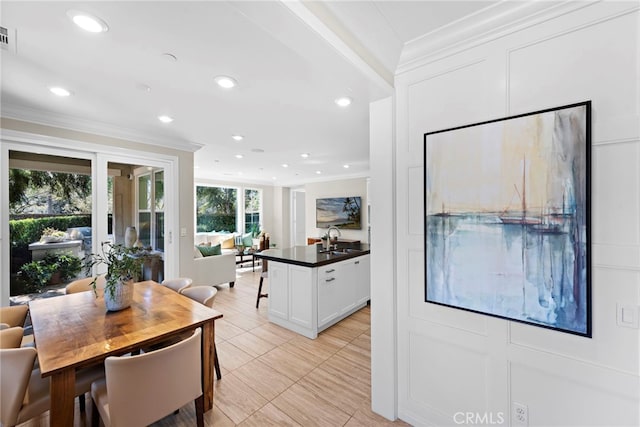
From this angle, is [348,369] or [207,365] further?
[348,369]

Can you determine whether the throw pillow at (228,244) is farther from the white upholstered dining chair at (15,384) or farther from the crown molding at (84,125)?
the white upholstered dining chair at (15,384)

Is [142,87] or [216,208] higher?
[142,87]

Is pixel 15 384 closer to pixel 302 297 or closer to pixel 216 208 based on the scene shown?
pixel 302 297

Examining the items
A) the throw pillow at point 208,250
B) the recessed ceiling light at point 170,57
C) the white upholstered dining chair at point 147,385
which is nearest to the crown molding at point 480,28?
the recessed ceiling light at point 170,57

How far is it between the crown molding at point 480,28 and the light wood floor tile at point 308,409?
8.14 feet

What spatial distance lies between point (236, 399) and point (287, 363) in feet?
1.97

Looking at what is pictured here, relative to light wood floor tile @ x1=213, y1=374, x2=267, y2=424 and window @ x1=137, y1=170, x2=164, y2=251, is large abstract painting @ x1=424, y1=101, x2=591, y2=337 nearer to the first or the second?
light wood floor tile @ x1=213, y1=374, x2=267, y2=424

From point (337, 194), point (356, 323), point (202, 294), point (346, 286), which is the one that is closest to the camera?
point (202, 294)

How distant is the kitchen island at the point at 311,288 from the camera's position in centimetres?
309

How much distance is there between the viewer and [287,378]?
2318mm

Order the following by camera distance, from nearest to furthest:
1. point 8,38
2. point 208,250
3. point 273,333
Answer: point 8,38, point 273,333, point 208,250

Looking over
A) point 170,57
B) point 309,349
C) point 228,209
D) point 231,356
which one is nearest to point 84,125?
point 170,57

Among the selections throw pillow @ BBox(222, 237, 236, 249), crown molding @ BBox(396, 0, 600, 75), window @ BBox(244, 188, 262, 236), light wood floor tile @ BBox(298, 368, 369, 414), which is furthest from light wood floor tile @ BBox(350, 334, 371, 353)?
window @ BBox(244, 188, 262, 236)

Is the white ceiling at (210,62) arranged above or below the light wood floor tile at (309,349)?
above
